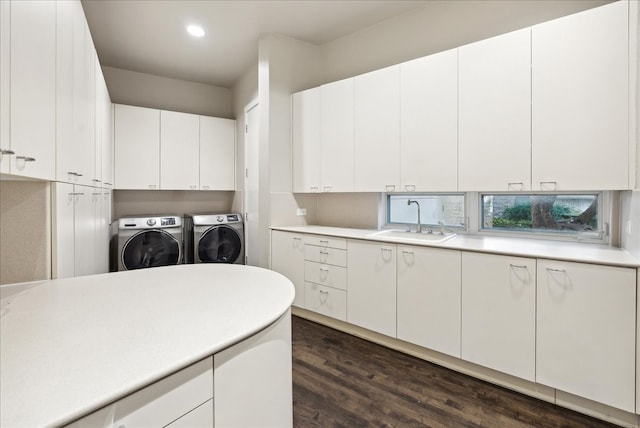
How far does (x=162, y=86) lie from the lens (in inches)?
182

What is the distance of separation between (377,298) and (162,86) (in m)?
4.31

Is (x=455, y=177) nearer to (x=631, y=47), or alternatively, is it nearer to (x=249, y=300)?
(x=631, y=47)

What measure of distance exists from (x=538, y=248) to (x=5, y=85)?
2.66 m

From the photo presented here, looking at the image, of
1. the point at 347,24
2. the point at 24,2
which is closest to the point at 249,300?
the point at 24,2

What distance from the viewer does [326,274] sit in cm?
291

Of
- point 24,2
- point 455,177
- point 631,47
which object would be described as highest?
point 631,47

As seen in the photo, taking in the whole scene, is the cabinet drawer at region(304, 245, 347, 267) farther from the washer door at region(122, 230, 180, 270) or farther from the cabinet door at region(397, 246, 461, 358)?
the washer door at region(122, 230, 180, 270)

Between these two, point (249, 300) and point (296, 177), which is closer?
point (249, 300)

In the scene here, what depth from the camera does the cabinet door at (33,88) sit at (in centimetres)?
103

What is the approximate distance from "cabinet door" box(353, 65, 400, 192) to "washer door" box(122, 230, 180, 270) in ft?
8.49

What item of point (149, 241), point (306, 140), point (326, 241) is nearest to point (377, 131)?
point (306, 140)

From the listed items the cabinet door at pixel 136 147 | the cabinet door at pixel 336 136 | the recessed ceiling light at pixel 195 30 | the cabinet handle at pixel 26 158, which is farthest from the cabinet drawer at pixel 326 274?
the recessed ceiling light at pixel 195 30

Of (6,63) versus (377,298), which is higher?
(6,63)

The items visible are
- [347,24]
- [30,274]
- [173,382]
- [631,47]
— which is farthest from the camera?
[347,24]
